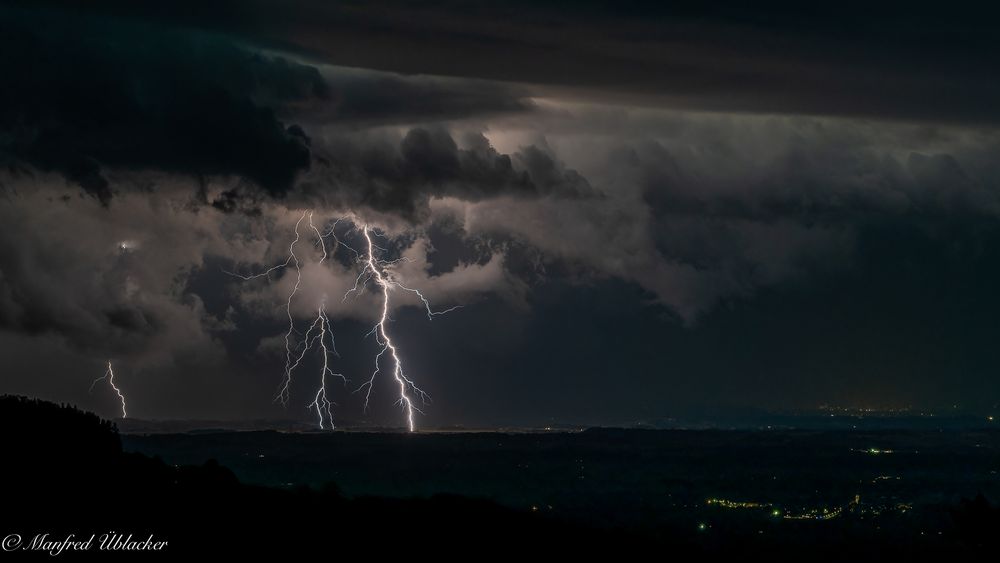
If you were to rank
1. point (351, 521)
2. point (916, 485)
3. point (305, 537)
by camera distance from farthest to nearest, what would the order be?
point (916, 485) < point (351, 521) < point (305, 537)

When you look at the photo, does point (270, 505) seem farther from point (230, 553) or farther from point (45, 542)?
point (45, 542)

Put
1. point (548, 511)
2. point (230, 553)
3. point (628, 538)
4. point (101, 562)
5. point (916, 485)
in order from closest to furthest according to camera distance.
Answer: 1. point (101, 562)
2. point (230, 553)
3. point (628, 538)
4. point (548, 511)
5. point (916, 485)

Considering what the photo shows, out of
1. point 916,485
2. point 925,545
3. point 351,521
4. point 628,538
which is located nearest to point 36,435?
point 351,521

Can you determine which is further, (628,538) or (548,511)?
(548,511)

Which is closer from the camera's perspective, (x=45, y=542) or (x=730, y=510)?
(x=45, y=542)

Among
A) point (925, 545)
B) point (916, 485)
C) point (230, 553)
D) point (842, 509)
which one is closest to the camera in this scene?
point (230, 553)

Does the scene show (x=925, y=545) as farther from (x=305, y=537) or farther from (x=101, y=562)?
(x=101, y=562)

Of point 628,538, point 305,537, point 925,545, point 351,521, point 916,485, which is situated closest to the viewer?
point 305,537

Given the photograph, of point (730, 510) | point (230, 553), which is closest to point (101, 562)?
point (230, 553)

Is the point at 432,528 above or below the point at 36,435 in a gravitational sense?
below
